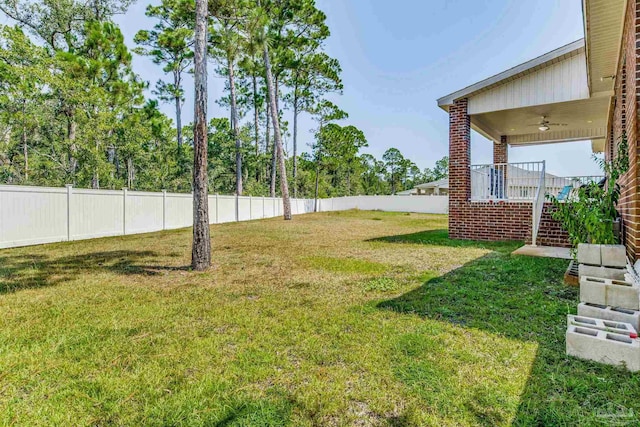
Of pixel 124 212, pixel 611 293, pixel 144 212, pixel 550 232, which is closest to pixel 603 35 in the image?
pixel 611 293

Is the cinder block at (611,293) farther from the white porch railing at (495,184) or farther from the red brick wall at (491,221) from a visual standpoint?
the white porch railing at (495,184)

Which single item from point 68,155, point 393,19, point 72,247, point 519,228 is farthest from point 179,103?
point 519,228

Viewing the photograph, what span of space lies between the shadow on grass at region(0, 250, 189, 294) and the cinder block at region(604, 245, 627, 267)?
17.5 feet

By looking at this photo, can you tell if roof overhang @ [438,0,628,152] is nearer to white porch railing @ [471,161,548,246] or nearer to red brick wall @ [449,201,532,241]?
white porch railing @ [471,161,548,246]

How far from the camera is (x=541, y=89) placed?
738 centimetres

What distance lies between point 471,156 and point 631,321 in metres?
6.38

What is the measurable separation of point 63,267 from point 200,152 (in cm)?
302

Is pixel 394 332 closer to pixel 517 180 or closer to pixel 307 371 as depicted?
pixel 307 371

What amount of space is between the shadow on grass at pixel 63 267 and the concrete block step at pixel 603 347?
199 inches

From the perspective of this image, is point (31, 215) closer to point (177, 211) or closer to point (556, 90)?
point (177, 211)

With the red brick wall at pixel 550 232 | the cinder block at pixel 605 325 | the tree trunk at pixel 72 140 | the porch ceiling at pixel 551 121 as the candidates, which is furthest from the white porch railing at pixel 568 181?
the tree trunk at pixel 72 140

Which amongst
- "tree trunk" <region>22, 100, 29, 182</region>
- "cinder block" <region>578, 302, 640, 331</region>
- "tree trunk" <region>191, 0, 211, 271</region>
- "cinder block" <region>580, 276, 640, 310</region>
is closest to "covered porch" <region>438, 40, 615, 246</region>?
"cinder block" <region>580, 276, 640, 310</region>

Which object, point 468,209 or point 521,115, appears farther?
point 521,115

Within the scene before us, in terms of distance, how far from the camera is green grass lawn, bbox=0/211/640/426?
1.81 metres
